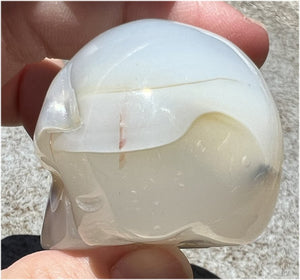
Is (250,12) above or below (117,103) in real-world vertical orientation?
below

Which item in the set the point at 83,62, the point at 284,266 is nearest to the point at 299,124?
the point at 284,266

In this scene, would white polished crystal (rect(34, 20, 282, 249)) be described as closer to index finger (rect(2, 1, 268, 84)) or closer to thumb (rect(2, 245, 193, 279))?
thumb (rect(2, 245, 193, 279))

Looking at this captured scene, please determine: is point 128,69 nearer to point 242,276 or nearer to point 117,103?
point 117,103

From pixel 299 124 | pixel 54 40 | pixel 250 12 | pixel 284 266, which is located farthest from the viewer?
pixel 250 12

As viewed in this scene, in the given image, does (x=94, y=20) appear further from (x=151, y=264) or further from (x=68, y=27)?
(x=151, y=264)

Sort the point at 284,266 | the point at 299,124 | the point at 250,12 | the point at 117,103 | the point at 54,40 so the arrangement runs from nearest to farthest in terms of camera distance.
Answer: the point at 117,103 → the point at 54,40 → the point at 284,266 → the point at 299,124 → the point at 250,12

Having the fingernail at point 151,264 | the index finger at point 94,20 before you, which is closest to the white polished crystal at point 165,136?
the fingernail at point 151,264

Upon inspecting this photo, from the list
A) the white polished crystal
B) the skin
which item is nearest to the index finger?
the skin

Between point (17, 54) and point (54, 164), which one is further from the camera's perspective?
point (17, 54)

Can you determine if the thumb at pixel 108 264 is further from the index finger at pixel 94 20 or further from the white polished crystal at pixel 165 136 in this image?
the index finger at pixel 94 20
